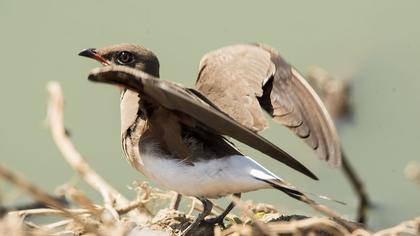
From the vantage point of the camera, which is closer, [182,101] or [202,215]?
[182,101]

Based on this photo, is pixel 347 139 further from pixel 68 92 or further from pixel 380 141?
pixel 68 92

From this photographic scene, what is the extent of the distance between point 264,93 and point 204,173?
1.45 feet

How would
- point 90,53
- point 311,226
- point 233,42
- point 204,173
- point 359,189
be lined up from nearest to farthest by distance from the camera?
point 311,226 < point 204,173 < point 90,53 < point 359,189 < point 233,42

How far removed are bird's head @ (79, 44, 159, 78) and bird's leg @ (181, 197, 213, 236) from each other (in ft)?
1.92

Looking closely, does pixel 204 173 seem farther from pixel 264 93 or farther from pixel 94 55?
pixel 94 55

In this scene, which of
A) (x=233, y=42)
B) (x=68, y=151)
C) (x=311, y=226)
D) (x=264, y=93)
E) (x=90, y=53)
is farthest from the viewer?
(x=233, y=42)

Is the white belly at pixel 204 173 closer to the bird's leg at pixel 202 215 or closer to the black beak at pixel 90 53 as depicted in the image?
the bird's leg at pixel 202 215

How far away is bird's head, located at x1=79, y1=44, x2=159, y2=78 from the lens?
5391 millimetres

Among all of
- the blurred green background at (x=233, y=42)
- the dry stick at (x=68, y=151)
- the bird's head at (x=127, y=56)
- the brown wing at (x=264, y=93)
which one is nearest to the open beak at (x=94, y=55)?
the bird's head at (x=127, y=56)

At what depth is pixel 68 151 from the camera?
5.79 meters

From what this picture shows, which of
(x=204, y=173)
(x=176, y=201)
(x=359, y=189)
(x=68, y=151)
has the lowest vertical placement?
(x=359, y=189)

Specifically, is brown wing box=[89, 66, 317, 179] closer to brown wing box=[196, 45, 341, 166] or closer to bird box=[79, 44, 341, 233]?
bird box=[79, 44, 341, 233]

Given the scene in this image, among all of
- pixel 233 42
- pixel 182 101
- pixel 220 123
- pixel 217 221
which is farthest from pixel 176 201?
pixel 233 42

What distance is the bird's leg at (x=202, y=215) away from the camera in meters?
5.02
